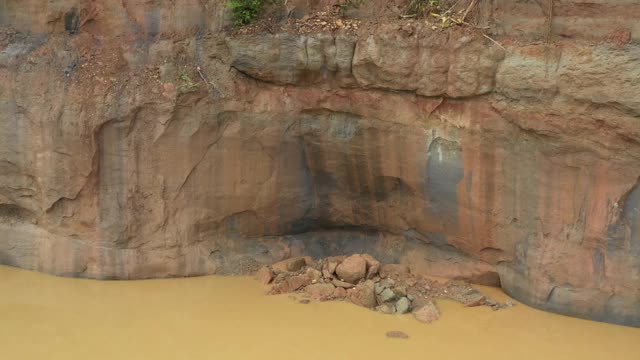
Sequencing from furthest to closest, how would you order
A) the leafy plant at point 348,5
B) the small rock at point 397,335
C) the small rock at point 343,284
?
the leafy plant at point 348,5 < the small rock at point 343,284 < the small rock at point 397,335

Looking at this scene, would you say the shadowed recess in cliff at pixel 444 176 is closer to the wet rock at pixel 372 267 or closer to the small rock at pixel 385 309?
the wet rock at pixel 372 267

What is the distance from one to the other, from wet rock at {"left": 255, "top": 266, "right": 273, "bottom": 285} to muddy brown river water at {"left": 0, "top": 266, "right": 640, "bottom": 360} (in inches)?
4.4

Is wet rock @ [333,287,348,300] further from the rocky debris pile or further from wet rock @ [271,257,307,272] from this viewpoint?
wet rock @ [271,257,307,272]

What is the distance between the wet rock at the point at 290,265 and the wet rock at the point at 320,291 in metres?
0.45

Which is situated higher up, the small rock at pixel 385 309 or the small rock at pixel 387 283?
the small rock at pixel 387 283

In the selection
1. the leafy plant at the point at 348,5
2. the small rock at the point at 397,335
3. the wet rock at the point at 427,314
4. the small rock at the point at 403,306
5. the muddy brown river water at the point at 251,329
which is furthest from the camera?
the leafy plant at the point at 348,5

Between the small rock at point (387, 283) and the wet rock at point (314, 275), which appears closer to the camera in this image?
the small rock at point (387, 283)

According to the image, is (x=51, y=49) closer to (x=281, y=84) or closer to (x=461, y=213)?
(x=281, y=84)

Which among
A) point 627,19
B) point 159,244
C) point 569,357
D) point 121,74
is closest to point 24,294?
point 159,244

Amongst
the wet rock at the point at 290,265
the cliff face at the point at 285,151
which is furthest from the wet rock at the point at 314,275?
the cliff face at the point at 285,151

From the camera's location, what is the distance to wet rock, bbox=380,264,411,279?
7.01 meters

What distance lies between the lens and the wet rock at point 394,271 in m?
7.01

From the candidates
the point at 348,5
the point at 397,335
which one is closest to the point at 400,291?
the point at 397,335

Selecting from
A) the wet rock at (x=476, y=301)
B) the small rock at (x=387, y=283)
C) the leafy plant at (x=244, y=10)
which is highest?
the leafy plant at (x=244, y=10)
